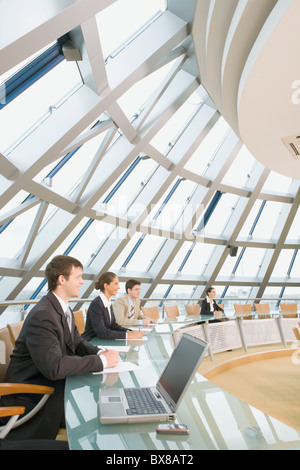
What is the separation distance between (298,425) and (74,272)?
3346 mm

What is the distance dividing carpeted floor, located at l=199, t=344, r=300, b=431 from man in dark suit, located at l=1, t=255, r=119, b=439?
9.95 ft

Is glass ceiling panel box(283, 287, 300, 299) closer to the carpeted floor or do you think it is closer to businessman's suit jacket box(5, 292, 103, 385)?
the carpeted floor

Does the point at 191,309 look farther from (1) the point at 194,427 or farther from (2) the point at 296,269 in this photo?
(2) the point at 296,269

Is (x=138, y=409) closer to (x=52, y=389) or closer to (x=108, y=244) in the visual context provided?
(x=52, y=389)

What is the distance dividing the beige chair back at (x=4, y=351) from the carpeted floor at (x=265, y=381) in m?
3.25

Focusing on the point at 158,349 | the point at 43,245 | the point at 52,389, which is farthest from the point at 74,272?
the point at 43,245

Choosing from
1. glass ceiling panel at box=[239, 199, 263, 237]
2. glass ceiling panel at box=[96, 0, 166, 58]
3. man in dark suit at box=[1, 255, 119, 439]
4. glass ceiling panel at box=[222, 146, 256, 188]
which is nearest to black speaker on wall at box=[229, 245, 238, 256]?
glass ceiling panel at box=[239, 199, 263, 237]

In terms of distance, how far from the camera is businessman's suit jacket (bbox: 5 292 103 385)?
2115 mm

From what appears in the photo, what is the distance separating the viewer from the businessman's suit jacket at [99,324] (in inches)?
145

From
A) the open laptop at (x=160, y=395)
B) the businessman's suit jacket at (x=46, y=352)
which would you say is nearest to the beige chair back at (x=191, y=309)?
the businessman's suit jacket at (x=46, y=352)

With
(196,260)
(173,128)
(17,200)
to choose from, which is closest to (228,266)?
(196,260)

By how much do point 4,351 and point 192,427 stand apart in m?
1.78

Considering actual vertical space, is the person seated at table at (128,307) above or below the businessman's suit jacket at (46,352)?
above

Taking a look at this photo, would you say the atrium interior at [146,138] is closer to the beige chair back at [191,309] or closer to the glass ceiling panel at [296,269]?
the glass ceiling panel at [296,269]
